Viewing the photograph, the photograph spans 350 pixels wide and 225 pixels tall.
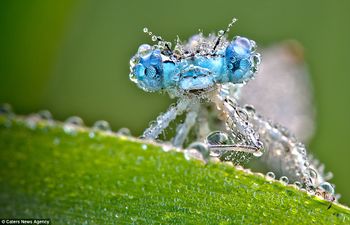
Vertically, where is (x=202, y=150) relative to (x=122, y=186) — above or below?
above

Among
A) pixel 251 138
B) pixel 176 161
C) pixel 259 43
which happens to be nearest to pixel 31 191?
pixel 176 161

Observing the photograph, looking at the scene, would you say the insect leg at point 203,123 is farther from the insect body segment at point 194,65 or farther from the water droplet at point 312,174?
the water droplet at point 312,174

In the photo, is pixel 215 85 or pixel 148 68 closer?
pixel 148 68

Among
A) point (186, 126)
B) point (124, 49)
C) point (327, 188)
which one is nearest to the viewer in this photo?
point (327, 188)

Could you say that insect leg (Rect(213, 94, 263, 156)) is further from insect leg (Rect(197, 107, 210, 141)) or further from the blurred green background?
the blurred green background

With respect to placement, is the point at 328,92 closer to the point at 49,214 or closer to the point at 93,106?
A: the point at 93,106

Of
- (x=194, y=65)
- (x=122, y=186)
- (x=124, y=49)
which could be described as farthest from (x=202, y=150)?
→ (x=124, y=49)

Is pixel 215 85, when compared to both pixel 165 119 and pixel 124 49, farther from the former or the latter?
pixel 124 49

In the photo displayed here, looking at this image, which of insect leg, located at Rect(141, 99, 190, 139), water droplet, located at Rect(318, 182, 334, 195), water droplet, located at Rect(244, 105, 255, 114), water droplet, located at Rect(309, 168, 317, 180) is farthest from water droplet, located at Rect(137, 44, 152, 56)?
water droplet, located at Rect(318, 182, 334, 195)
